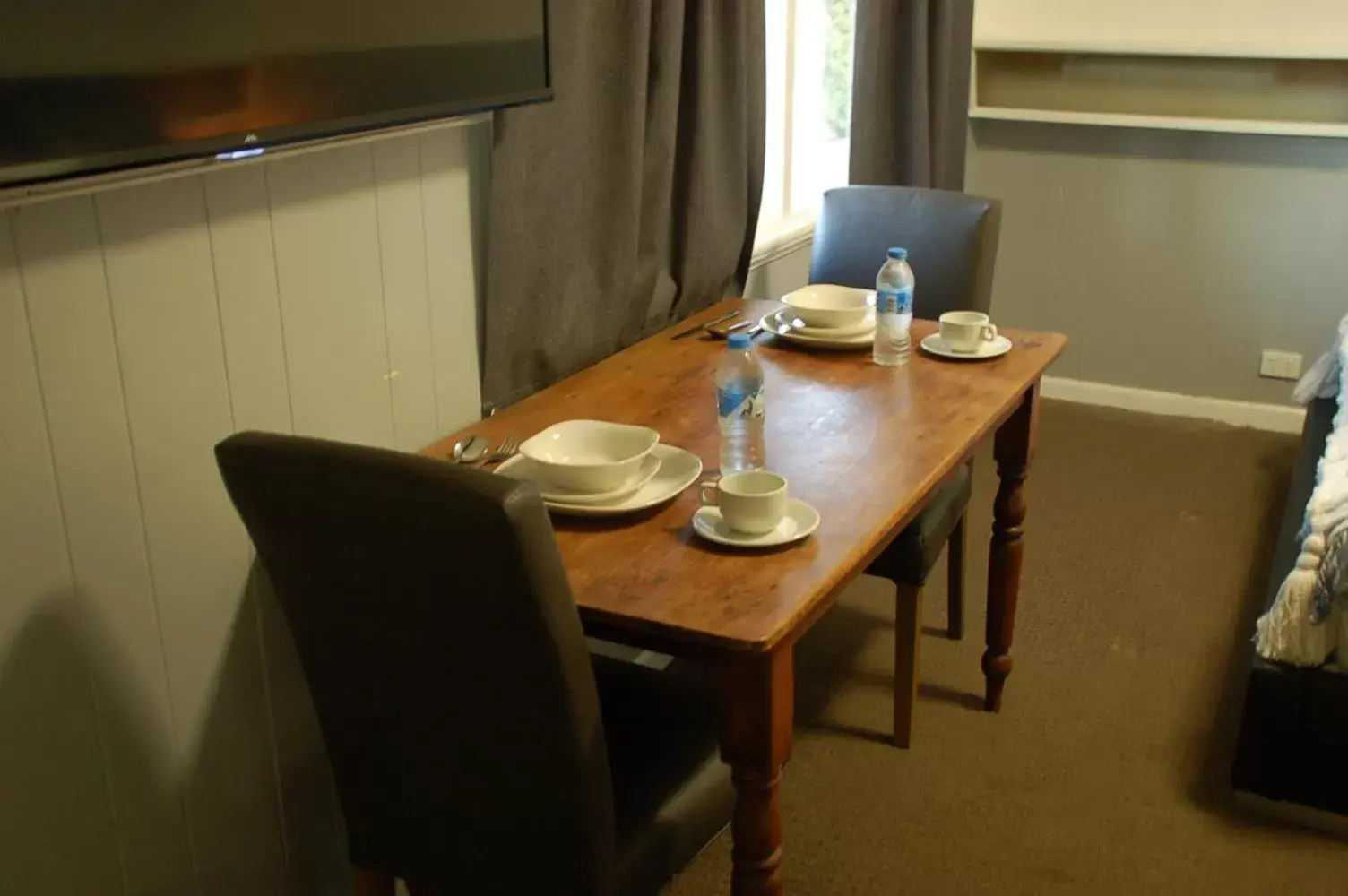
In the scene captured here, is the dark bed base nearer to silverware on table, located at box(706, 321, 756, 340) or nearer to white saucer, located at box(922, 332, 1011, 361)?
white saucer, located at box(922, 332, 1011, 361)

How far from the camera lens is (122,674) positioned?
5.21 feet

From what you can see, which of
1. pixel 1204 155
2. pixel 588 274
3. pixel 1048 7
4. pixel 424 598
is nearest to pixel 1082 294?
pixel 1204 155

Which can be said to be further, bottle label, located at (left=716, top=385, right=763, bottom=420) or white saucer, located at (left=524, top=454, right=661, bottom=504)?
bottle label, located at (left=716, top=385, right=763, bottom=420)

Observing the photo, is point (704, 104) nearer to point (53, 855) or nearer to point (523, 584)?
point (523, 584)

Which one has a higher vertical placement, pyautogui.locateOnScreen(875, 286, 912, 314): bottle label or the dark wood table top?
pyautogui.locateOnScreen(875, 286, 912, 314): bottle label

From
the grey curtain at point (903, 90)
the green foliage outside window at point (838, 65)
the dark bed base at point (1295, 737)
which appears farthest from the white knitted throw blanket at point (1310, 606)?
the green foliage outside window at point (838, 65)

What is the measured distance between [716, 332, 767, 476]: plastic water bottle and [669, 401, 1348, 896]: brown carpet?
791 millimetres

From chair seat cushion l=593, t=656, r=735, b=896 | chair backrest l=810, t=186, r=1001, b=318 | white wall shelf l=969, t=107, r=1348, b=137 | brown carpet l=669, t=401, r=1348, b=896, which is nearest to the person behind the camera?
chair seat cushion l=593, t=656, r=735, b=896

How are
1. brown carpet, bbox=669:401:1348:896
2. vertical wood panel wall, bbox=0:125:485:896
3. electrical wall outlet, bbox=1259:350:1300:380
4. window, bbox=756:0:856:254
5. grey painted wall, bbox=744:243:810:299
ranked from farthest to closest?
electrical wall outlet, bbox=1259:350:1300:380, window, bbox=756:0:856:254, grey painted wall, bbox=744:243:810:299, brown carpet, bbox=669:401:1348:896, vertical wood panel wall, bbox=0:125:485:896

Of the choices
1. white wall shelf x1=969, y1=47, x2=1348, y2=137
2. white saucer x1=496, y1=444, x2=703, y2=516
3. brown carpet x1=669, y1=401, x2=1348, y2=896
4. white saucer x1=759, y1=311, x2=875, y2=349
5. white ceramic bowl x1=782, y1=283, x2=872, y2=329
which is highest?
white wall shelf x1=969, y1=47, x2=1348, y2=137

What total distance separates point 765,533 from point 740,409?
295 millimetres

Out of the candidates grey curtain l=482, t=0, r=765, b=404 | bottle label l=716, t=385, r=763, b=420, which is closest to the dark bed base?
bottle label l=716, t=385, r=763, b=420

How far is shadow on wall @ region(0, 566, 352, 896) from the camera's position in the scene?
148 cm

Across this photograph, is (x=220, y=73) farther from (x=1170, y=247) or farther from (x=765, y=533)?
(x=1170, y=247)
